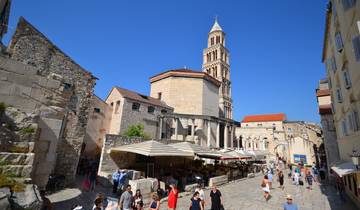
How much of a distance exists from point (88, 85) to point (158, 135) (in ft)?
55.4

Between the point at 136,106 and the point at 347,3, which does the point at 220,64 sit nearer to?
the point at 136,106

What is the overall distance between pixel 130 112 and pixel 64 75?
46.7 feet

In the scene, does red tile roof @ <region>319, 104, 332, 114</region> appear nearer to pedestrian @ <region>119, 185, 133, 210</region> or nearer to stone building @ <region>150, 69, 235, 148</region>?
stone building @ <region>150, 69, 235, 148</region>

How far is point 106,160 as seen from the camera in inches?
557

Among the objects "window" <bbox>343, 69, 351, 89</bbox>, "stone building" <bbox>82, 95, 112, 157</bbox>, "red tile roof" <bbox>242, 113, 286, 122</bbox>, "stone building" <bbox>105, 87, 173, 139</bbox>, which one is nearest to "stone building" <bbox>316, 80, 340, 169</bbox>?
"window" <bbox>343, 69, 351, 89</bbox>

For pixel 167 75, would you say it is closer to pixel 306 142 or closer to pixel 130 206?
pixel 306 142

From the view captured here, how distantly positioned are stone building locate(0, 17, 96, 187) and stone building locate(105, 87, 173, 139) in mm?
12028

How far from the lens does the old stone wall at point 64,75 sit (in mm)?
11586

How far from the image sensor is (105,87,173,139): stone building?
26422 mm

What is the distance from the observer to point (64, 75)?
13.3 m

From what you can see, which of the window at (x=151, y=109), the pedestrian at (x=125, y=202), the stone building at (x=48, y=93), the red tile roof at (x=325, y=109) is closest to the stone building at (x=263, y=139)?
the red tile roof at (x=325, y=109)

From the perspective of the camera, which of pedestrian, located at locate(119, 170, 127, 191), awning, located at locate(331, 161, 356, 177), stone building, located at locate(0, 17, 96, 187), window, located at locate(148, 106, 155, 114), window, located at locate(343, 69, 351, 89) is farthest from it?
window, located at locate(148, 106, 155, 114)

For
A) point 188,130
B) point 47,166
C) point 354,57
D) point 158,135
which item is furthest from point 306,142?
point 47,166

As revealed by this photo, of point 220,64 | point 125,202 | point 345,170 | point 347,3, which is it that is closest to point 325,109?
point 347,3
